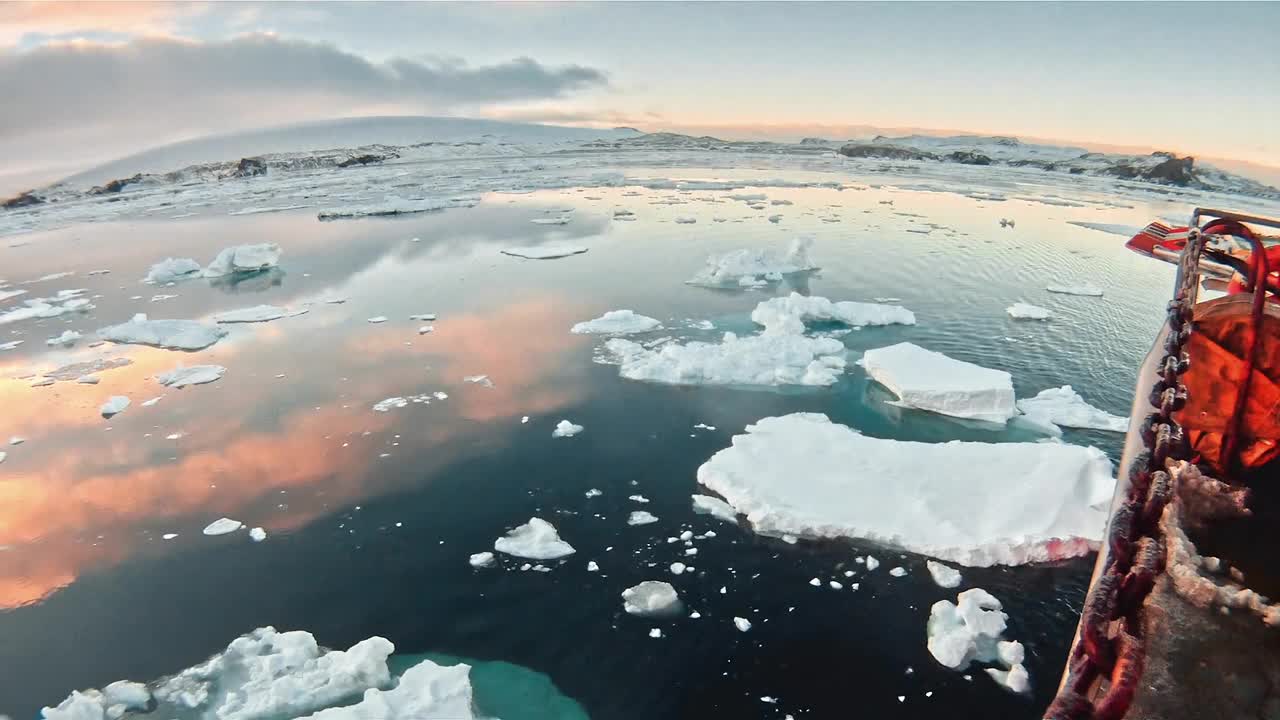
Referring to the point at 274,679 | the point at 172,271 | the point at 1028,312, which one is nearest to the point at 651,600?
the point at 274,679

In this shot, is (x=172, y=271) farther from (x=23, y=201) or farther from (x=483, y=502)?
(x=23, y=201)

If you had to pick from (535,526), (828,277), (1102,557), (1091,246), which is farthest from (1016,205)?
(1102,557)

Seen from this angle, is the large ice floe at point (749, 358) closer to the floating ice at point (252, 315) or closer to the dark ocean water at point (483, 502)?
the dark ocean water at point (483, 502)

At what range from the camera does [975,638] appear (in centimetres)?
376

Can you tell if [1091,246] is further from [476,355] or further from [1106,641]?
[1106,641]

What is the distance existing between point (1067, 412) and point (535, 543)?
5.24 m

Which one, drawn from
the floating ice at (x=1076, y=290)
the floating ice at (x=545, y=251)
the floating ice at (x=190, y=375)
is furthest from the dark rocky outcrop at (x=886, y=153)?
the floating ice at (x=190, y=375)

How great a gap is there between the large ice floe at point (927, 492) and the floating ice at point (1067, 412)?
1279 mm

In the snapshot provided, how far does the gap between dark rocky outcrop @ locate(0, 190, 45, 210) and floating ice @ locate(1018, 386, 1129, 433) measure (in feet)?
144

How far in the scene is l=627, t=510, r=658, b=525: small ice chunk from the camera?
16.3ft

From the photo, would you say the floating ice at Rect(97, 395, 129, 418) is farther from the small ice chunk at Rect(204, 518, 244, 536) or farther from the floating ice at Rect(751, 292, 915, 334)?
the floating ice at Rect(751, 292, 915, 334)

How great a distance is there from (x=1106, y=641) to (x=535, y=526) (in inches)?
165

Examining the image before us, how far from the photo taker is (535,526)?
16.0ft

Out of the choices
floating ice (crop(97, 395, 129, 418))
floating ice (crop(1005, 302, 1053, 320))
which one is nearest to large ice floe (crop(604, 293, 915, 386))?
floating ice (crop(1005, 302, 1053, 320))
